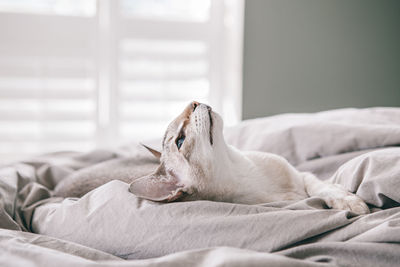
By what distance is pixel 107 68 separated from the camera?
3393 mm

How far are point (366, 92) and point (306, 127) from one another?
2.49 m

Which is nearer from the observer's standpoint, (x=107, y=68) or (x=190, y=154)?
(x=190, y=154)

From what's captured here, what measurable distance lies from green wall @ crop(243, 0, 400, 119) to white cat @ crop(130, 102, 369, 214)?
7.29 feet

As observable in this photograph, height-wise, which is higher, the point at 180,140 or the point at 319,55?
the point at 319,55

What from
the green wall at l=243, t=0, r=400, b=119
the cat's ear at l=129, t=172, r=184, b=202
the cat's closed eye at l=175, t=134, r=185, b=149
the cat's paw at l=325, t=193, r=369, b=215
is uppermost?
the green wall at l=243, t=0, r=400, b=119

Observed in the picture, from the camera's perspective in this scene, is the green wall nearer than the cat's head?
No

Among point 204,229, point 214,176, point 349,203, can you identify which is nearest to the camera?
point 204,229

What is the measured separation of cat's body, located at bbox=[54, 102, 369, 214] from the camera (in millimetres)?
1078

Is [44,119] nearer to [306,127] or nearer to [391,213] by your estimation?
[306,127]

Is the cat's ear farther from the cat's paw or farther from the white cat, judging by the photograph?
the cat's paw

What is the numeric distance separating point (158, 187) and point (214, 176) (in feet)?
0.62

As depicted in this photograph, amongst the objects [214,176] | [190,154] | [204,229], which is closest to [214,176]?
[214,176]

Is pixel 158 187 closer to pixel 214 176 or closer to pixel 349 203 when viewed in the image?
pixel 214 176

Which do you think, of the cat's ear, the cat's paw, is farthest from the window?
the cat's paw
